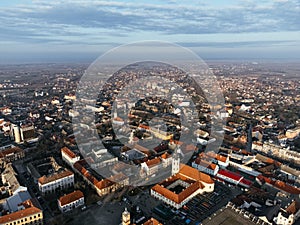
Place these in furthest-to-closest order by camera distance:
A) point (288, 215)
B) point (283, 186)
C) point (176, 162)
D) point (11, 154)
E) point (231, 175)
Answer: point (11, 154) < point (231, 175) < point (176, 162) < point (283, 186) < point (288, 215)

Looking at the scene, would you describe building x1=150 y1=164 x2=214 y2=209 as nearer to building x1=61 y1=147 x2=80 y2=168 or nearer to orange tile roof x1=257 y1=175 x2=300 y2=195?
orange tile roof x1=257 y1=175 x2=300 y2=195

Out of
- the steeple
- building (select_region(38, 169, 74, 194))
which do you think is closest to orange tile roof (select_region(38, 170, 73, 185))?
building (select_region(38, 169, 74, 194))

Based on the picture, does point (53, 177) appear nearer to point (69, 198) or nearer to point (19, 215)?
point (69, 198)

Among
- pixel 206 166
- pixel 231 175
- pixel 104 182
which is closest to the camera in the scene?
pixel 104 182

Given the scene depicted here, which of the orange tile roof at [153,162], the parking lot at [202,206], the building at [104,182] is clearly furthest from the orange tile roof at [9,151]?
the parking lot at [202,206]

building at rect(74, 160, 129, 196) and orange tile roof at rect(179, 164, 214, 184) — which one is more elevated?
orange tile roof at rect(179, 164, 214, 184)

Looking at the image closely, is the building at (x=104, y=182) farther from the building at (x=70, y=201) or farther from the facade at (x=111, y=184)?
the building at (x=70, y=201)

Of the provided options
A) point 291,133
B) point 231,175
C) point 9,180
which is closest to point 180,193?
point 231,175

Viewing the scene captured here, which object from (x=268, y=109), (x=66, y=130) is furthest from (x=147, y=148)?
(x=268, y=109)
